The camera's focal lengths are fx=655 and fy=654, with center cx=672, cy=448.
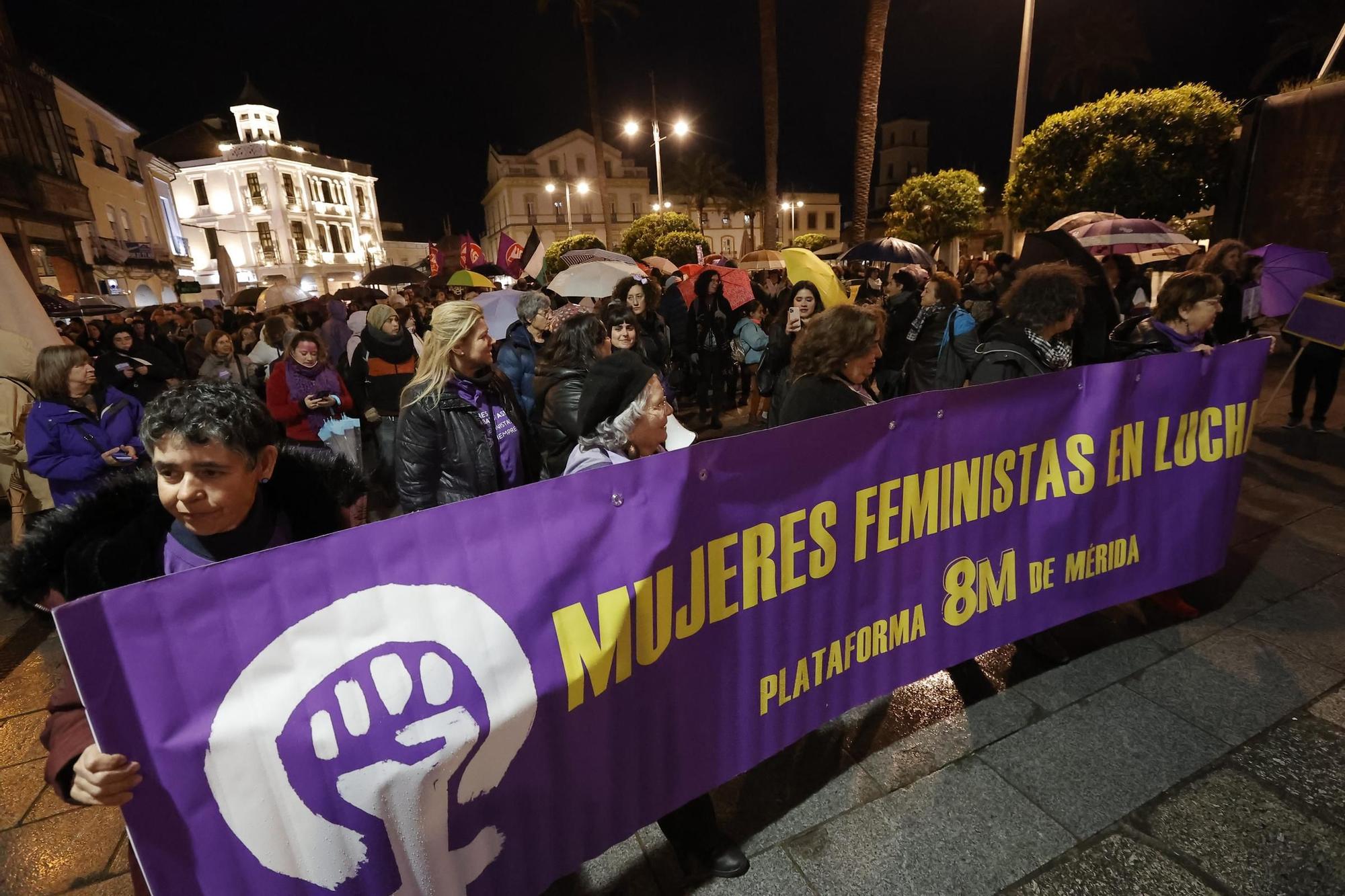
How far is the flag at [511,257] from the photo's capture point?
1288 centimetres

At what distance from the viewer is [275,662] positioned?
4.45 feet

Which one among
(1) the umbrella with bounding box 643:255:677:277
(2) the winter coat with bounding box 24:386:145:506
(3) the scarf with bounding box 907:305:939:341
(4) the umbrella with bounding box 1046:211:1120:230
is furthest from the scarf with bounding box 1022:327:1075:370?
(1) the umbrella with bounding box 643:255:677:277

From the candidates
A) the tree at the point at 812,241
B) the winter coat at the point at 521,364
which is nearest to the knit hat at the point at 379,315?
the winter coat at the point at 521,364

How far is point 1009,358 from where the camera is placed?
10.1ft

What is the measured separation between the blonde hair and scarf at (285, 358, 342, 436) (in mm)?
2580

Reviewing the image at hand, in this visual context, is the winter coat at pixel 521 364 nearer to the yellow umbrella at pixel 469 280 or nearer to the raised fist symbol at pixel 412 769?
the raised fist symbol at pixel 412 769

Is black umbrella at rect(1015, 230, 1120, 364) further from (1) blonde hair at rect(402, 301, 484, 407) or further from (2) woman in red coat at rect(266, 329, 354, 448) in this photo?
(2) woman in red coat at rect(266, 329, 354, 448)

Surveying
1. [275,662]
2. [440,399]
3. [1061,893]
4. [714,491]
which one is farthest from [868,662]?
[440,399]

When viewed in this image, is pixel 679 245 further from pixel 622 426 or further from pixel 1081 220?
pixel 622 426

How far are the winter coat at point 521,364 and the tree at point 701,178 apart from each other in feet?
199

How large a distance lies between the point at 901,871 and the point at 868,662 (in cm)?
65

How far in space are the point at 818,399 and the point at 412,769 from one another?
2.02 meters

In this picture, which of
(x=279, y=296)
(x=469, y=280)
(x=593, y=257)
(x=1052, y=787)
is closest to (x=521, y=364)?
(x=1052, y=787)

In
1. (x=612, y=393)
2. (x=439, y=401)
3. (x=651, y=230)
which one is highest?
(x=651, y=230)
